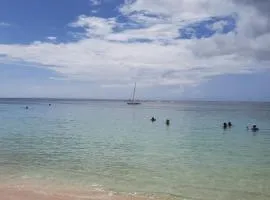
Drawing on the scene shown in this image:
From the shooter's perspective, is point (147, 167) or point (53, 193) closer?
point (53, 193)

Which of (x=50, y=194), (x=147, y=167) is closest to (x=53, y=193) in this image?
(x=50, y=194)

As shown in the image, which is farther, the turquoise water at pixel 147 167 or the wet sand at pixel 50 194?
the turquoise water at pixel 147 167

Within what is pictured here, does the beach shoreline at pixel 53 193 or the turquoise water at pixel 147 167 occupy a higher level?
the turquoise water at pixel 147 167

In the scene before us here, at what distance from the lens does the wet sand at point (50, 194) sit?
43.7 ft

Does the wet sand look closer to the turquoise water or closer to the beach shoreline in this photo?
the beach shoreline

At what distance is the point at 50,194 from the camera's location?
1388cm

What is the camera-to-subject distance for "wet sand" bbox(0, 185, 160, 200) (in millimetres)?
13312

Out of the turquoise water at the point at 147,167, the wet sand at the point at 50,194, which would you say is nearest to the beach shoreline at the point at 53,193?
the wet sand at the point at 50,194

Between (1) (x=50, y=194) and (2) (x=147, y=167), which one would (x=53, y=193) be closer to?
(1) (x=50, y=194)

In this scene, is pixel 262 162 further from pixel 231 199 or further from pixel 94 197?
pixel 94 197

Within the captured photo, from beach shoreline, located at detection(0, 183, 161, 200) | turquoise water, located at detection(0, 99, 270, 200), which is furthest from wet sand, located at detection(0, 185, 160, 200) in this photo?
turquoise water, located at detection(0, 99, 270, 200)

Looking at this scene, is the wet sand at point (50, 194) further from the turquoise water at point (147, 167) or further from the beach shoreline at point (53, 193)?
the turquoise water at point (147, 167)

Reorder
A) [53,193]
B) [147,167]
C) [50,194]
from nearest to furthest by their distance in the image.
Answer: [50,194], [53,193], [147,167]

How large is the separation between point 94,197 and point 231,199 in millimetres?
5240
